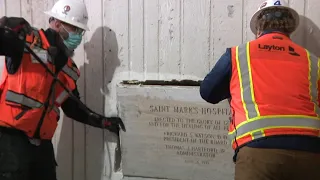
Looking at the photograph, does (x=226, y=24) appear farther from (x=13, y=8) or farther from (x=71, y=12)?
(x=13, y=8)

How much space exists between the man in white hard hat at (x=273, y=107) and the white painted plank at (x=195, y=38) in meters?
0.61

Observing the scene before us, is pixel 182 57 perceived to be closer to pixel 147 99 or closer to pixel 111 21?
pixel 147 99

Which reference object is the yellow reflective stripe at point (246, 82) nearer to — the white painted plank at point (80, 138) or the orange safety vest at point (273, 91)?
the orange safety vest at point (273, 91)

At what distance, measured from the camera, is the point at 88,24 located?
2594 millimetres

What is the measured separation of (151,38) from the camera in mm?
2473

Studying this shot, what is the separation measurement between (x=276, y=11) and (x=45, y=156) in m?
1.38

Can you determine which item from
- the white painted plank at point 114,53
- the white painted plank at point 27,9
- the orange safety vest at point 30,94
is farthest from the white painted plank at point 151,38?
the white painted plank at point 27,9

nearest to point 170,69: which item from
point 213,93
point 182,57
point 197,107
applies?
point 182,57

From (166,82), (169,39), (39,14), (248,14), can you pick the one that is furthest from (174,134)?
(39,14)

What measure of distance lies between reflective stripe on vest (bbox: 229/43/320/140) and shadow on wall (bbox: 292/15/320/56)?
53cm

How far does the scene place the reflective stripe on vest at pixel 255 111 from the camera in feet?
5.25

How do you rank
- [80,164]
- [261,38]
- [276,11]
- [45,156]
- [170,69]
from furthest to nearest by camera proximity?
[80,164] → [170,69] → [45,156] → [276,11] → [261,38]

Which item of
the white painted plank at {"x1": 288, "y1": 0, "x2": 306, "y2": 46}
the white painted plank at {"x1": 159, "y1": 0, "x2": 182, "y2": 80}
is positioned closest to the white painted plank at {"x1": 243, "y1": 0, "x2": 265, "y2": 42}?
the white painted plank at {"x1": 288, "y1": 0, "x2": 306, "y2": 46}

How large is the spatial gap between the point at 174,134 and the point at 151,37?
0.57 meters
